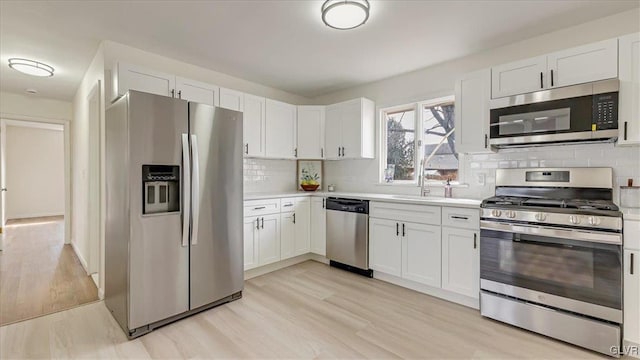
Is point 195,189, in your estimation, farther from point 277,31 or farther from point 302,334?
point 277,31

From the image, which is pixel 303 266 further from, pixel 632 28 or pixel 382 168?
pixel 632 28

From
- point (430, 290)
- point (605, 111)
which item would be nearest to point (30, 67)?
point (430, 290)

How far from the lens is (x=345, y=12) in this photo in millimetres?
2082

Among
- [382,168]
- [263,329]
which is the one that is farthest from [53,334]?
[382,168]

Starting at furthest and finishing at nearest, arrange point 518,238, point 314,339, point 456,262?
1. point 456,262
2. point 518,238
3. point 314,339

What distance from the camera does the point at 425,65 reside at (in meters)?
3.41

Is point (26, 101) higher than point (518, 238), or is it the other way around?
point (26, 101)

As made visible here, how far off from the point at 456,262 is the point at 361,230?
3.57ft

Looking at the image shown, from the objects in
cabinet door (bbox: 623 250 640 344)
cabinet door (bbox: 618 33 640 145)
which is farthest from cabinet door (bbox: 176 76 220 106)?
cabinet door (bbox: 623 250 640 344)

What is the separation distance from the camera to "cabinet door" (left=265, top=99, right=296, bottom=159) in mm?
3896

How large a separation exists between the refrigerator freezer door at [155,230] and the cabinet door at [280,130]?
158cm

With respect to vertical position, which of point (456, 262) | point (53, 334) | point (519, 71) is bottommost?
point (53, 334)

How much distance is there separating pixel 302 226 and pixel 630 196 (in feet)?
10.3

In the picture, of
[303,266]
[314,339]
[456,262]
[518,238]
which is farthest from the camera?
[303,266]
